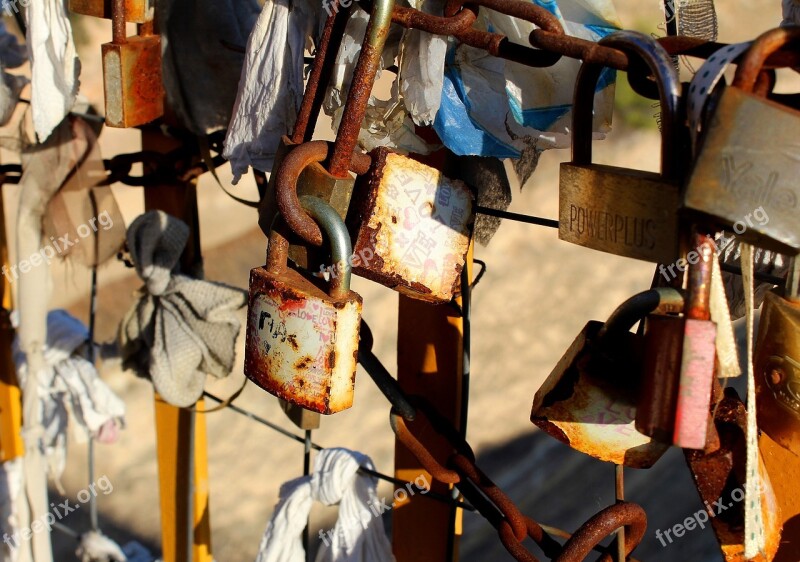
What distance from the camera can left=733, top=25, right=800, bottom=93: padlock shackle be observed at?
1.37 feet

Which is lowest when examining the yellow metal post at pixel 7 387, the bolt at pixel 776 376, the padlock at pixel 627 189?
the yellow metal post at pixel 7 387

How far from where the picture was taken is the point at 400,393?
73 cm

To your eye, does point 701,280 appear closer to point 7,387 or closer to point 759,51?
point 759,51

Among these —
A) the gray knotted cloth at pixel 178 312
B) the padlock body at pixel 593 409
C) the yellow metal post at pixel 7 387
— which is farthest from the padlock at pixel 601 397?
the yellow metal post at pixel 7 387

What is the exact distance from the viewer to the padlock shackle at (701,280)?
17.3 inches

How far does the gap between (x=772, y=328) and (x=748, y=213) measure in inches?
6.1

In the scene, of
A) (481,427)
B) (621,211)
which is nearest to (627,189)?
(621,211)

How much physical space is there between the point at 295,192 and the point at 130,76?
33 cm

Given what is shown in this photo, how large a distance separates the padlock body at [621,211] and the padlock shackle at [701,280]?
0.02 metres

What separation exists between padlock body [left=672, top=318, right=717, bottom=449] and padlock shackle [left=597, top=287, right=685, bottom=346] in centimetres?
3

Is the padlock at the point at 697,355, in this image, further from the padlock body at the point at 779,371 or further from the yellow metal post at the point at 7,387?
the yellow metal post at the point at 7,387

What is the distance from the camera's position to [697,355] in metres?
0.43

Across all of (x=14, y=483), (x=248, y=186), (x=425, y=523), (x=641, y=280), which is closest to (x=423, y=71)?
(x=425, y=523)

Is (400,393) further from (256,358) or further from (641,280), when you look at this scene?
(641,280)
